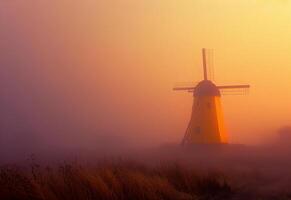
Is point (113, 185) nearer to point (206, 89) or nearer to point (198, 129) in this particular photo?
point (198, 129)

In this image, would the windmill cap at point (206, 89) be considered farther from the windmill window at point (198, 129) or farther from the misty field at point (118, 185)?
the misty field at point (118, 185)

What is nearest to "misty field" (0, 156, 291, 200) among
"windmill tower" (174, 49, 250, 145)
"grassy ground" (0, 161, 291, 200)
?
"grassy ground" (0, 161, 291, 200)

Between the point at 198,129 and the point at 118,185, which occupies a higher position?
the point at 118,185

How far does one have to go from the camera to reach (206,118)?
36781 millimetres

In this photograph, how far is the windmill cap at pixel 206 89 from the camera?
124 ft

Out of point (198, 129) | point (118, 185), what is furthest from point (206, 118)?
point (118, 185)

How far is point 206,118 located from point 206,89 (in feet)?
7.27

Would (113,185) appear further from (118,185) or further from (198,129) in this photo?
(198,129)

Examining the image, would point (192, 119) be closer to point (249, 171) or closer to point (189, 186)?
point (249, 171)

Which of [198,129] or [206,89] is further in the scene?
[206,89]

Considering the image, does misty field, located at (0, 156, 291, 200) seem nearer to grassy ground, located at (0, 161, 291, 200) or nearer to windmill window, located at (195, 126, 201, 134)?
grassy ground, located at (0, 161, 291, 200)

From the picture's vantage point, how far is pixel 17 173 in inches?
454

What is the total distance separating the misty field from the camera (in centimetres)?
1108

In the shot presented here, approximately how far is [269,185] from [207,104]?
914 inches
